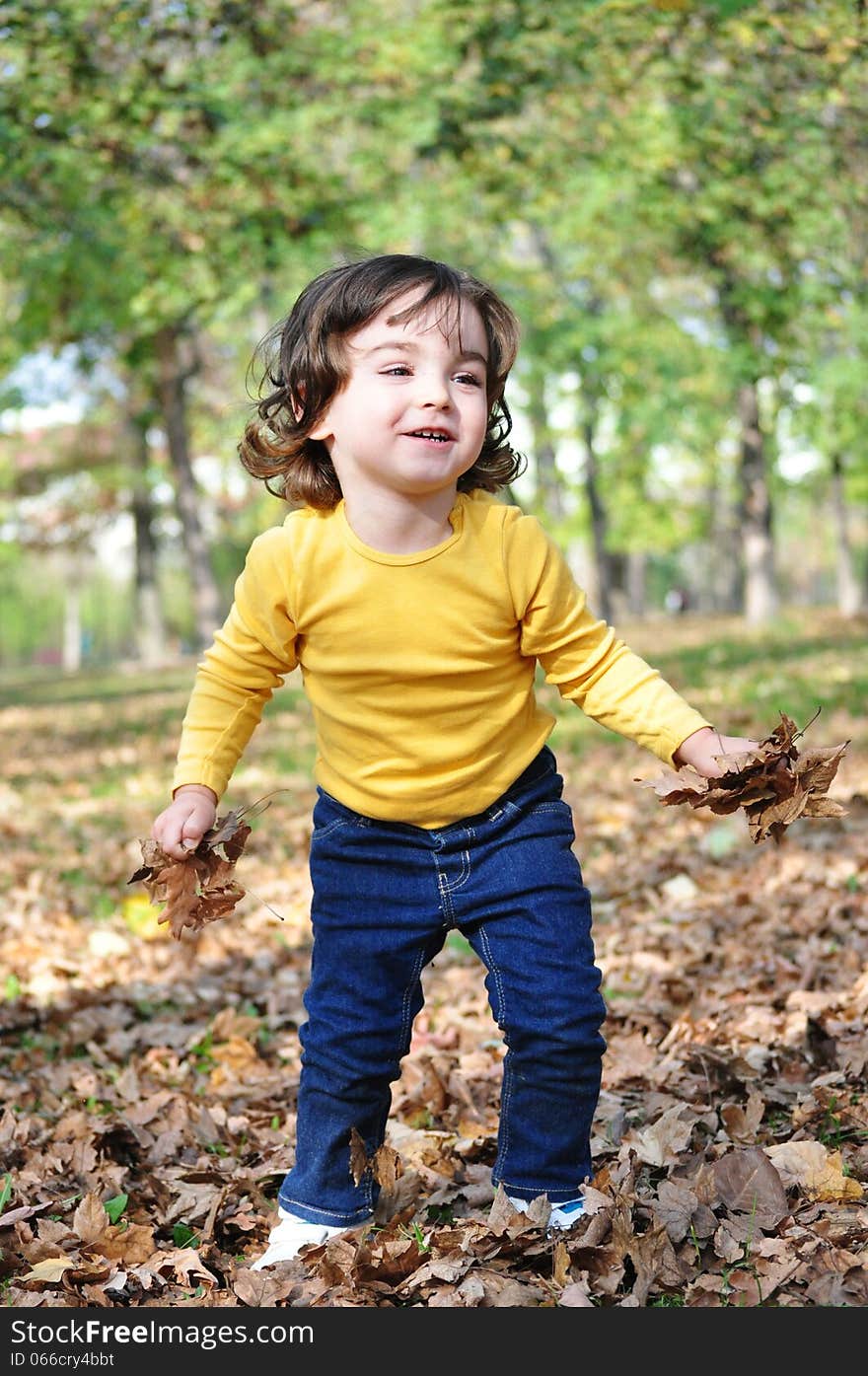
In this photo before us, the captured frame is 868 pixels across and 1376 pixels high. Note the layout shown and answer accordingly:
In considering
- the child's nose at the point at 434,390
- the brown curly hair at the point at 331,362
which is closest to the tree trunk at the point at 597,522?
the brown curly hair at the point at 331,362

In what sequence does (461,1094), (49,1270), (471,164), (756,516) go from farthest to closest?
1. (756,516)
2. (471,164)
3. (461,1094)
4. (49,1270)

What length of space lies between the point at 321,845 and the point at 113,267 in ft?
33.3

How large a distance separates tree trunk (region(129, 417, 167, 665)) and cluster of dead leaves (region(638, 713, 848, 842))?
1078 inches

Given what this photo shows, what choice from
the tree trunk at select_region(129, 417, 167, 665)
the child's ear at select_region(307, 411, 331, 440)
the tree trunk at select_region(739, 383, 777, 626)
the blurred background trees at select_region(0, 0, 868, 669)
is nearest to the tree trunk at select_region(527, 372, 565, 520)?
the tree trunk at select_region(739, 383, 777, 626)

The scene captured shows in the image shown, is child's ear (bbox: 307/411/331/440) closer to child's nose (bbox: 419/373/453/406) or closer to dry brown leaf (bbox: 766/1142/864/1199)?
child's nose (bbox: 419/373/453/406)

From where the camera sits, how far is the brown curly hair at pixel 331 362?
2.84 meters

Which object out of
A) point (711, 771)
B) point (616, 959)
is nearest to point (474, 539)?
point (711, 771)

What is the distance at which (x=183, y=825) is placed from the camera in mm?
2893

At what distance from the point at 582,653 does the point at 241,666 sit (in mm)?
742

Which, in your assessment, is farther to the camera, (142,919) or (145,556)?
(145,556)

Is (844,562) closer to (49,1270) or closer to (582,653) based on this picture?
(582,653)

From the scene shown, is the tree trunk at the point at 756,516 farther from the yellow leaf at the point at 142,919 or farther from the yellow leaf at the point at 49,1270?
the yellow leaf at the point at 49,1270

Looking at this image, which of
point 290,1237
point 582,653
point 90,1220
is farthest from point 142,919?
point 582,653

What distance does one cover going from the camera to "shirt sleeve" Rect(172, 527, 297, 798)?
2918 millimetres
